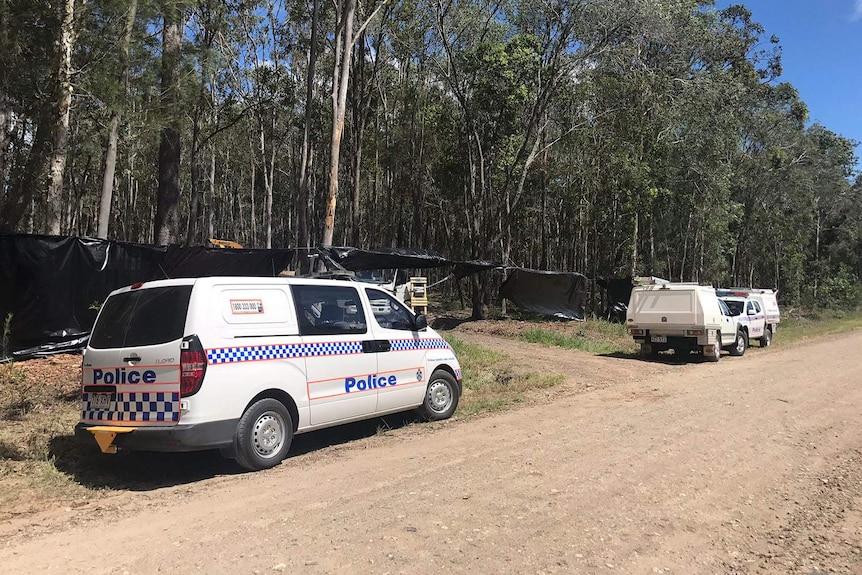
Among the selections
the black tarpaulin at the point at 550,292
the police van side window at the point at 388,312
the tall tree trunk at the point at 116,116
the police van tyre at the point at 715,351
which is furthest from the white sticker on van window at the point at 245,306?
the black tarpaulin at the point at 550,292

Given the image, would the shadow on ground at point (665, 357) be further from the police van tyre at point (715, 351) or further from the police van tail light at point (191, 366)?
the police van tail light at point (191, 366)

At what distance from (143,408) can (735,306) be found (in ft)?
60.9

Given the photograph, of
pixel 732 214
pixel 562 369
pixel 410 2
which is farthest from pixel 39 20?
pixel 732 214

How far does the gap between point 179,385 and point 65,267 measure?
20.1 feet

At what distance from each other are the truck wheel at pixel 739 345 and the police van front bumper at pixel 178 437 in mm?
16389

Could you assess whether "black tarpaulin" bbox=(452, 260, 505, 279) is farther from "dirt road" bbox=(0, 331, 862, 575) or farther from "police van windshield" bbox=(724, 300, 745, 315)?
"dirt road" bbox=(0, 331, 862, 575)

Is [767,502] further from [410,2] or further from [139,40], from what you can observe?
[410,2]

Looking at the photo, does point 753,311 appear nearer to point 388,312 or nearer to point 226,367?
point 388,312

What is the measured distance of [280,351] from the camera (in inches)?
251

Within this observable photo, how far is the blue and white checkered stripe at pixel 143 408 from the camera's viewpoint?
5.64 meters

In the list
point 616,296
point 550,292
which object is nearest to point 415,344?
point 550,292

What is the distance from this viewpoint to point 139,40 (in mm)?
12445

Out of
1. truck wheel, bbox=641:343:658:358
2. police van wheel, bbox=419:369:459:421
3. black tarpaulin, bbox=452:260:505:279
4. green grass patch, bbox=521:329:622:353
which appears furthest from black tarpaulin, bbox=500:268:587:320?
police van wheel, bbox=419:369:459:421

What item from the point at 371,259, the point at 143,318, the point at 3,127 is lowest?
the point at 143,318
